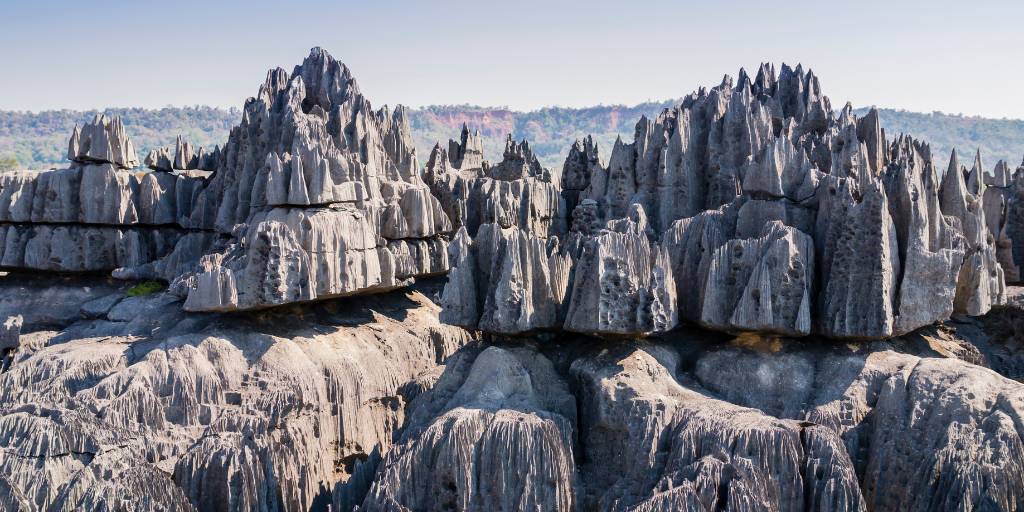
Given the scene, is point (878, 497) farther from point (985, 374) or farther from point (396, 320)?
point (396, 320)

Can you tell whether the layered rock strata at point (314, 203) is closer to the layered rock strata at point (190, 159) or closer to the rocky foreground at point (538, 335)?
the rocky foreground at point (538, 335)

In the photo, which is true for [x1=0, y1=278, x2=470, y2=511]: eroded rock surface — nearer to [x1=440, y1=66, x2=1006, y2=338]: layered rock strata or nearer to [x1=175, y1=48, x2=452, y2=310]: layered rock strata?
[x1=175, y1=48, x2=452, y2=310]: layered rock strata

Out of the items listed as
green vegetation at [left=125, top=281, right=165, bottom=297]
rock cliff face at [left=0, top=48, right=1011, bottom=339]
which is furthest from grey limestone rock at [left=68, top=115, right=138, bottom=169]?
green vegetation at [left=125, top=281, right=165, bottom=297]

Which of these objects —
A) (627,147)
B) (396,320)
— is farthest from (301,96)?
(627,147)

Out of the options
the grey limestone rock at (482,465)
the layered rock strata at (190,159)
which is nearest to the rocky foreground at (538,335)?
the grey limestone rock at (482,465)

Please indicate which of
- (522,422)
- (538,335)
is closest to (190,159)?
(538,335)

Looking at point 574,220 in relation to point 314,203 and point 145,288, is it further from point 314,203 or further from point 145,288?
point 145,288
